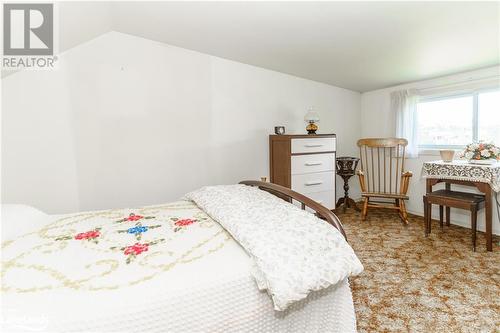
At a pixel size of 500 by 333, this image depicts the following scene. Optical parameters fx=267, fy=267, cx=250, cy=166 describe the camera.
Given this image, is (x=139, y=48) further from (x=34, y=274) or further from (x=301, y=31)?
(x=34, y=274)

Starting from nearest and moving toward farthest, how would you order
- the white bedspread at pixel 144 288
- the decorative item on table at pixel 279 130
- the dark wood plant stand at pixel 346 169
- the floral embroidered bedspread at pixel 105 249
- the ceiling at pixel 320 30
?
the white bedspread at pixel 144 288 < the floral embroidered bedspread at pixel 105 249 < the ceiling at pixel 320 30 < the decorative item on table at pixel 279 130 < the dark wood plant stand at pixel 346 169

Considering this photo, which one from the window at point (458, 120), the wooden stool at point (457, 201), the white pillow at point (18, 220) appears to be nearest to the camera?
the white pillow at point (18, 220)

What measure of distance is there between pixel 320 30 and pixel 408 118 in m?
2.14

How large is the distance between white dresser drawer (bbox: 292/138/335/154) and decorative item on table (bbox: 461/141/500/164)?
137cm

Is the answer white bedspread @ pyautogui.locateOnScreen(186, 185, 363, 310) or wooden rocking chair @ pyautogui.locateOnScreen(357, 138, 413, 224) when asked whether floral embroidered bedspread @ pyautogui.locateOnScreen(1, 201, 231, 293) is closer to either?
white bedspread @ pyautogui.locateOnScreen(186, 185, 363, 310)

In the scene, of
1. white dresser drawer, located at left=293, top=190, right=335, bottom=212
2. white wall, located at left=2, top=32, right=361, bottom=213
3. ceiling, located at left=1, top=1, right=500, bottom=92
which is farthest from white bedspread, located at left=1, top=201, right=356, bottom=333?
white dresser drawer, located at left=293, top=190, right=335, bottom=212

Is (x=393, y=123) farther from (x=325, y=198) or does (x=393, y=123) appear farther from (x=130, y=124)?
(x=130, y=124)

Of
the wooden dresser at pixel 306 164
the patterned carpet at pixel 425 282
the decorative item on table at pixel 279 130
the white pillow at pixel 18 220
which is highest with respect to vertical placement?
the decorative item on table at pixel 279 130

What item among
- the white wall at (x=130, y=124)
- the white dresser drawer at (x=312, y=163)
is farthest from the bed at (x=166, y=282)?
the white dresser drawer at (x=312, y=163)

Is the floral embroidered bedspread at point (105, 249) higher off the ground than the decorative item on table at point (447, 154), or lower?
lower

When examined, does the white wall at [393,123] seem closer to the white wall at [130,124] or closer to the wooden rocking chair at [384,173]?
the wooden rocking chair at [384,173]

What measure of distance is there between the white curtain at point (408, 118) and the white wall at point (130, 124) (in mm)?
1658

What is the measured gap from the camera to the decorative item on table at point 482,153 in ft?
8.69

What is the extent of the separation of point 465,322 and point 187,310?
1.71 metres
